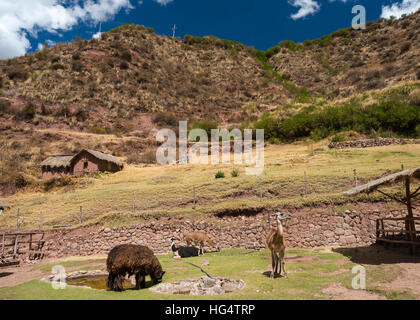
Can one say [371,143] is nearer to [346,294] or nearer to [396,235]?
[396,235]

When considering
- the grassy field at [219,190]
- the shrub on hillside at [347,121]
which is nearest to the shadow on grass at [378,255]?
the grassy field at [219,190]

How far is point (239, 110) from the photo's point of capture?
243 ft

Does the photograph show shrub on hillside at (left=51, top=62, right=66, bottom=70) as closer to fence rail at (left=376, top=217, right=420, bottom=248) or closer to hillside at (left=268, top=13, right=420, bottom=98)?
hillside at (left=268, top=13, right=420, bottom=98)

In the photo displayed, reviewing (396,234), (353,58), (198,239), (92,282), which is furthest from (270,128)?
(353,58)

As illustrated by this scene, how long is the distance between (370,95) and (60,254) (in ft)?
141

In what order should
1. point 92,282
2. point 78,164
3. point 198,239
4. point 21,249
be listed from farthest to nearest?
point 78,164 < point 21,249 < point 198,239 < point 92,282

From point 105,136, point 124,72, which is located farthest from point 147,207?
point 124,72

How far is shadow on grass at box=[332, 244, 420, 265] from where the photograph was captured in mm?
10933

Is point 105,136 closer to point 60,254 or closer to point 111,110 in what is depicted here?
point 111,110

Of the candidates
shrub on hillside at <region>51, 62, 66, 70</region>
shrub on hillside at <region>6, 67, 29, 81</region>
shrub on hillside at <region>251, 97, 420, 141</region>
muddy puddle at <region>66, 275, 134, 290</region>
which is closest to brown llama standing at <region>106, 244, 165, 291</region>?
muddy puddle at <region>66, 275, 134, 290</region>

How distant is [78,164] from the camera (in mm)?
38594

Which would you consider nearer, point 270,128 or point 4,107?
point 270,128

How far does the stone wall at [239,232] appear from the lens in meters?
14.5

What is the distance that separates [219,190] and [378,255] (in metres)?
12.0
